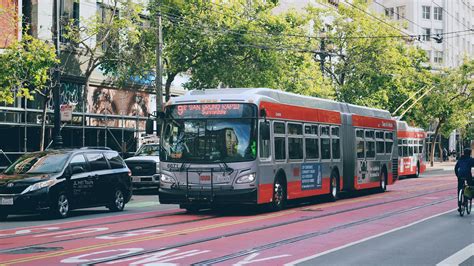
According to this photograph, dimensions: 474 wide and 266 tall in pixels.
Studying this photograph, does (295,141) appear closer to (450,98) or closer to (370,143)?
(370,143)

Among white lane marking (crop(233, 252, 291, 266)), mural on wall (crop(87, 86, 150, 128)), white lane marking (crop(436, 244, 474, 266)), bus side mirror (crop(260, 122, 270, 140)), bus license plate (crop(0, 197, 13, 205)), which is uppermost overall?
mural on wall (crop(87, 86, 150, 128))

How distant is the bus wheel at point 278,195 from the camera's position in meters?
21.9

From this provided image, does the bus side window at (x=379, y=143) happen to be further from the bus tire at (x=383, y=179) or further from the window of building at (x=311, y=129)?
the window of building at (x=311, y=129)

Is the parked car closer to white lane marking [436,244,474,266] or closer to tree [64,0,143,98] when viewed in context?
tree [64,0,143,98]

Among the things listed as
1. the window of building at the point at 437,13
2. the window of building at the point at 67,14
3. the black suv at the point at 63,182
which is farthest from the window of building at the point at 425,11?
the black suv at the point at 63,182

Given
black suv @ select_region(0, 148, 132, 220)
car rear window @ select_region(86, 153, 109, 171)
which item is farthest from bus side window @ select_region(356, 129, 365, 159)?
car rear window @ select_region(86, 153, 109, 171)

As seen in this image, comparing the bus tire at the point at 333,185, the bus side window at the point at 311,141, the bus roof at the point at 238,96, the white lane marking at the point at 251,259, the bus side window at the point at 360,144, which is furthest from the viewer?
the bus side window at the point at 360,144

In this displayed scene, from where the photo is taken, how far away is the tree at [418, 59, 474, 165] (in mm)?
72125

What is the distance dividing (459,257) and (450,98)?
63024 mm

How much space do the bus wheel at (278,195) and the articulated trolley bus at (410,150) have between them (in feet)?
87.6

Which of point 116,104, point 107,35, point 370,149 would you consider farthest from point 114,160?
point 116,104

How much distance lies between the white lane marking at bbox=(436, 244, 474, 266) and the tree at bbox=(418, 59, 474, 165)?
58735 millimetres

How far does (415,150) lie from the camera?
173 feet

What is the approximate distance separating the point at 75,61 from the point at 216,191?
1960cm
